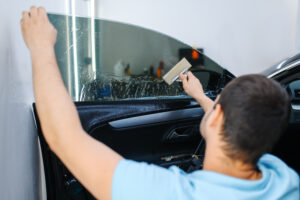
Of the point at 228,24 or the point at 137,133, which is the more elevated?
the point at 228,24

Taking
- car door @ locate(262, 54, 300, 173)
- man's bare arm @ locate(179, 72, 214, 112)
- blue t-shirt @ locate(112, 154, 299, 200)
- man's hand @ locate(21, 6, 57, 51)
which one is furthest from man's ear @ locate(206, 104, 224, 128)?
car door @ locate(262, 54, 300, 173)

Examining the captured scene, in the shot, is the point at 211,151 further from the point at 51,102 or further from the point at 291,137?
the point at 291,137

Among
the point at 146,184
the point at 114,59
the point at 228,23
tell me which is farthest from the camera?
the point at 228,23

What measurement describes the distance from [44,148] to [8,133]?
0.19 meters

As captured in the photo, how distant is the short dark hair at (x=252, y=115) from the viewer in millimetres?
628

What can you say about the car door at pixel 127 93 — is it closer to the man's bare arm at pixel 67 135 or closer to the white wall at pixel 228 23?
the man's bare arm at pixel 67 135

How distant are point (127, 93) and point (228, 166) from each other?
67 centimetres

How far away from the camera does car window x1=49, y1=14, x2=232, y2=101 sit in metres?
1.15

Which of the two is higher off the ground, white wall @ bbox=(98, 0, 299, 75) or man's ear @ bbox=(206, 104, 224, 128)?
white wall @ bbox=(98, 0, 299, 75)

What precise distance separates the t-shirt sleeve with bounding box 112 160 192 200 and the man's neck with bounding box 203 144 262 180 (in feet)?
0.31

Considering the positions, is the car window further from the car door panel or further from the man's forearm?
the man's forearm

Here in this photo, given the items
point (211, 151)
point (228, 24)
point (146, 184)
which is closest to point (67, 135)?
point (146, 184)

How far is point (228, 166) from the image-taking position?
690 mm

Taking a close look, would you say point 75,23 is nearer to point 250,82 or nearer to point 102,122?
point 102,122
